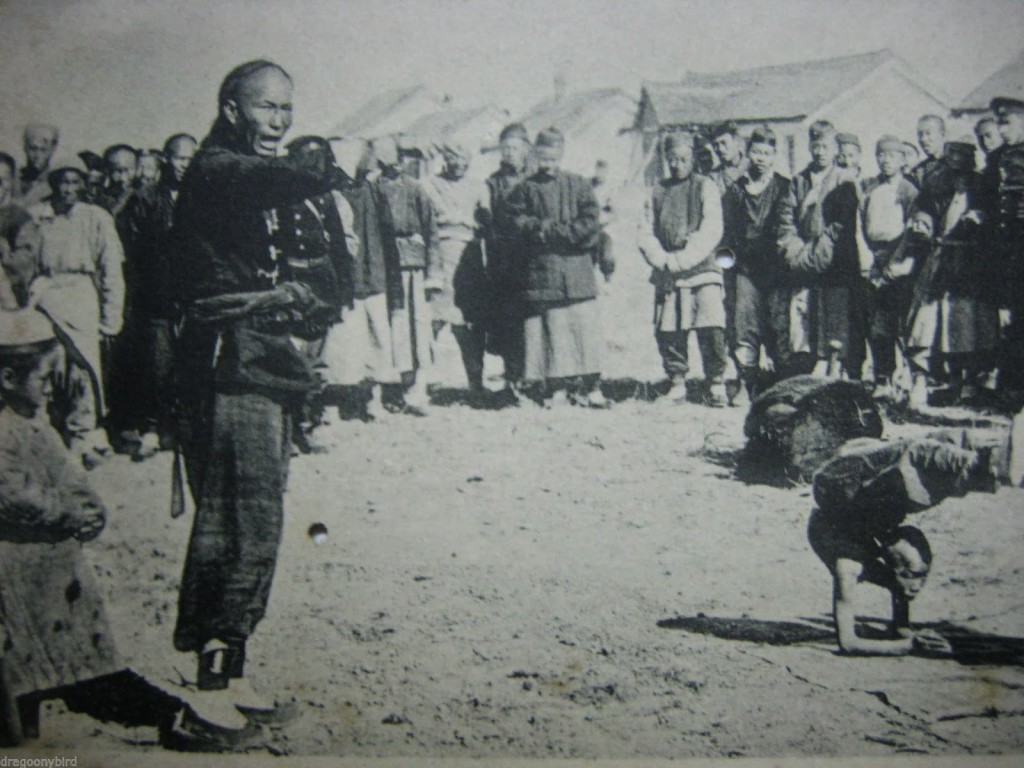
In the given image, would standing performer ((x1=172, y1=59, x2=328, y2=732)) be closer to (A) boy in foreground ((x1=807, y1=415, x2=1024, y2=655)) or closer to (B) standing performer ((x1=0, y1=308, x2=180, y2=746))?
(B) standing performer ((x1=0, y1=308, x2=180, y2=746))

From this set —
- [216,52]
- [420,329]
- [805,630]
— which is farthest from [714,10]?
[805,630]

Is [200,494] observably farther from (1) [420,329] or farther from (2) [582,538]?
(2) [582,538]

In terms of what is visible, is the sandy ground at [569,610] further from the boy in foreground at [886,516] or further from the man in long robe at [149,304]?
the man in long robe at [149,304]

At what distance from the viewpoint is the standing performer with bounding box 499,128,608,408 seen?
3912 mm

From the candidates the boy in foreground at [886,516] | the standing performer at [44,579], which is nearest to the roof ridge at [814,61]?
the boy in foreground at [886,516]

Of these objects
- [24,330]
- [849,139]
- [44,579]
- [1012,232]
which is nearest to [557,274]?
[849,139]

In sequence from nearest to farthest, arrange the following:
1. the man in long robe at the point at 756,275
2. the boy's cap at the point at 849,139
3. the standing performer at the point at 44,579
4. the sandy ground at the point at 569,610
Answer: the sandy ground at the point at 569,610 < the standing performer at the point at 44,579 < the boy's cap at the point at 849,139 < the man in long robe at the point at 756,275

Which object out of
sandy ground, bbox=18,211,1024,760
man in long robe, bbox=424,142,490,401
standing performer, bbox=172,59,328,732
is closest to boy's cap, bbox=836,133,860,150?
sandy ground, bbox=18,211,1024,760

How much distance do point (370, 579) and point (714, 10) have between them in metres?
2.93

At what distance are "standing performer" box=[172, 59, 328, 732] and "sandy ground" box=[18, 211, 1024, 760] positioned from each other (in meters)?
0.13

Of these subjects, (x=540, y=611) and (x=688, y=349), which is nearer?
(x=540, y=611)

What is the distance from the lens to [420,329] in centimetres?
406

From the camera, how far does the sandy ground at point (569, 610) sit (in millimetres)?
3588

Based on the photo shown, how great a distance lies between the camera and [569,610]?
3.65 meters
